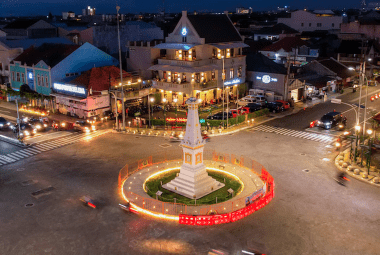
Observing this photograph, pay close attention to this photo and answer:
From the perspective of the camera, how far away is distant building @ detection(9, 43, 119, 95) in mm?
61031

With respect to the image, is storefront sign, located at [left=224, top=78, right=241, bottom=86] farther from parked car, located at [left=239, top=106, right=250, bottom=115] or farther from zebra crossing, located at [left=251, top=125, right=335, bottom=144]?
zebra crossing, located at [left=251, top=125, right=335, bottom=144]

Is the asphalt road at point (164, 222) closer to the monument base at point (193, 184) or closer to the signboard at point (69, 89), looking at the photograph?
the monument base at point (193, 184)

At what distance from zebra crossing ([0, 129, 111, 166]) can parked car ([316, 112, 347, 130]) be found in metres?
28.0

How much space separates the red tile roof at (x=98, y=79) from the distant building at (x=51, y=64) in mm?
3705

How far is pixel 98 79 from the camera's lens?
57219 millimetres

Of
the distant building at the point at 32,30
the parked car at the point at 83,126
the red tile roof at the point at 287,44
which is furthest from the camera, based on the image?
the distant building at the point at 32,30

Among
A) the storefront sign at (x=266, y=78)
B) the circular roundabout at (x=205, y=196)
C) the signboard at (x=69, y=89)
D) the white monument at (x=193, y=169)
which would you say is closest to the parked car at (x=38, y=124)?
the signboard at (x=69, y=89)

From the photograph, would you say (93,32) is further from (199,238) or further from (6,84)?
(199,238)

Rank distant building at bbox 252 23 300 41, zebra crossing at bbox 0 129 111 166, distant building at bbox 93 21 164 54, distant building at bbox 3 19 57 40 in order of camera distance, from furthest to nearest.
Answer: distant building at bbox 252 23 300 41, distant building at bbox 3 19 57 40, distant building at bbox 93 21 164 54, zebra crossing at bbox 0 129 111 166

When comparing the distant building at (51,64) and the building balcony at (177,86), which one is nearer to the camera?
the building balcony at (177,86)

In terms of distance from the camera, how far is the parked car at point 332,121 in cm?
4878

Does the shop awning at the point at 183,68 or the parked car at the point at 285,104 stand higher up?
the shop awning at the point at 183,68

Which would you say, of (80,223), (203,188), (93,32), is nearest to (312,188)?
(203,188)

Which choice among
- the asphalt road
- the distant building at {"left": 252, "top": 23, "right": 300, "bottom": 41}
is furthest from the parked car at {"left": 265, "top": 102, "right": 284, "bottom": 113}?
the distant building at {"left": 252, "top": 23, "right": 300, "bottom": 41}
